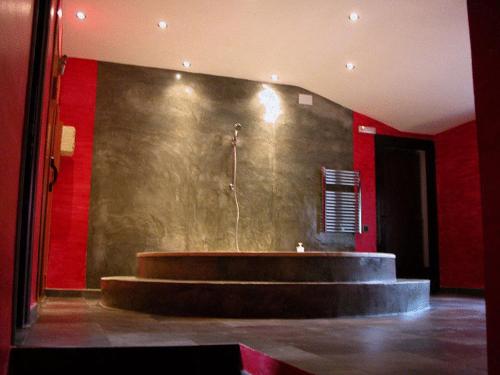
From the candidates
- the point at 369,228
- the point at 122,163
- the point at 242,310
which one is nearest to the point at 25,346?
the point at 242,310

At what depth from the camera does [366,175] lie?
697 cm

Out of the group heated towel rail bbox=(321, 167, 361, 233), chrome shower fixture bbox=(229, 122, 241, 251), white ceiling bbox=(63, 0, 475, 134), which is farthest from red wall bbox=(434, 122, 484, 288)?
chrome shower fixture bbox=(229, 122, 241, 251)

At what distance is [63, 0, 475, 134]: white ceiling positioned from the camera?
4715mm

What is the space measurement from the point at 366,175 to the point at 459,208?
1.42 m

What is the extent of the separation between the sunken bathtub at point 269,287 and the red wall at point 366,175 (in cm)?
245

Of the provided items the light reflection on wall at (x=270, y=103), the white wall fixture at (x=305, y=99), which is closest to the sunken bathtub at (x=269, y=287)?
the light reflection on wall at (x=270, y=103)

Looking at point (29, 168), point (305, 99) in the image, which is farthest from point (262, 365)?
point (305, 99)

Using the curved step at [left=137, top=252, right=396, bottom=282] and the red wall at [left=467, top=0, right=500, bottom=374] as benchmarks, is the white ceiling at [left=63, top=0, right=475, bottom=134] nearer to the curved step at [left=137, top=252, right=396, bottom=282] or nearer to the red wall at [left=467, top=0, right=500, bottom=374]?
the curved step at [left=137, top=252, right=396, bottom=282]

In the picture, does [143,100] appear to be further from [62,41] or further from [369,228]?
[369,228]

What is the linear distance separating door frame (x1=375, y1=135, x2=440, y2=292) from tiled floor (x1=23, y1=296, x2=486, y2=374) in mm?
3570

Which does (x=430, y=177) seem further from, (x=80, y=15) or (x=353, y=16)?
(x=80, y=15)

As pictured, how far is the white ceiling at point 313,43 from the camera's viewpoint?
4715mm

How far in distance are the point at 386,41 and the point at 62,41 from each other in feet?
11.3

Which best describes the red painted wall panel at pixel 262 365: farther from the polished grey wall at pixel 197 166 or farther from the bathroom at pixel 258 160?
the polished grey wall at pixel 197 166
